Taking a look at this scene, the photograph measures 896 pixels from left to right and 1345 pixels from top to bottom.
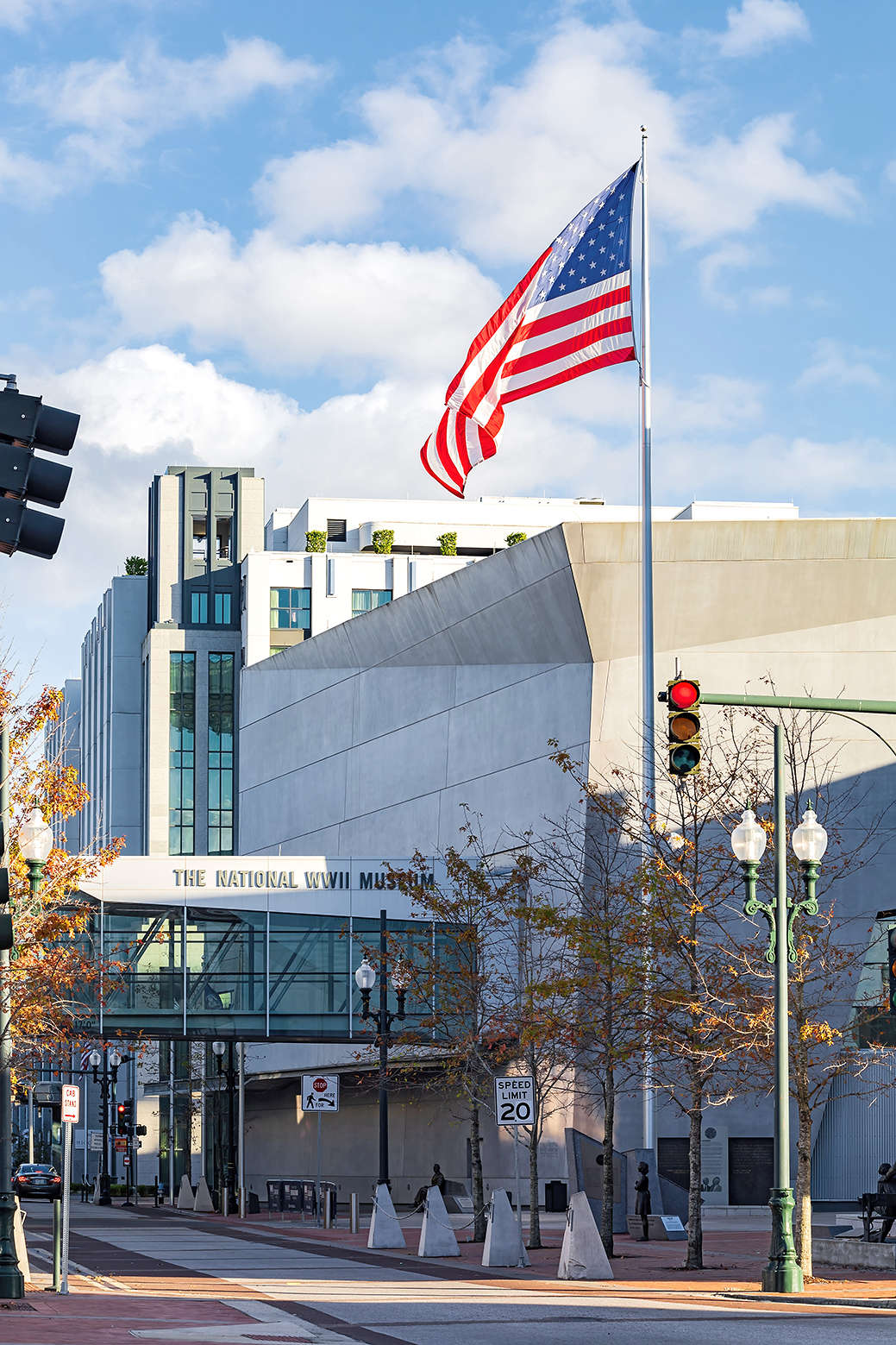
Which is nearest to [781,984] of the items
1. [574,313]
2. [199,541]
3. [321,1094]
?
[321,1094]

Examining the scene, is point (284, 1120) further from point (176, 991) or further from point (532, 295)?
point (532, 295)

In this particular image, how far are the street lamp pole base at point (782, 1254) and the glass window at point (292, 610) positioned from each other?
90.7 metres

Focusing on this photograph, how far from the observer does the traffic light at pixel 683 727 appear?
1652 centimetres

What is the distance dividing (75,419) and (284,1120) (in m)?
63.8

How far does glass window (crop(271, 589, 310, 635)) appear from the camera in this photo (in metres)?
112

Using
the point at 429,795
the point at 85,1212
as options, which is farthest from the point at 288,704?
the point at 85,1212

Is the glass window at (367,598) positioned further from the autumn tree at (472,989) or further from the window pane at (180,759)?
the autumn tree at (472,989)

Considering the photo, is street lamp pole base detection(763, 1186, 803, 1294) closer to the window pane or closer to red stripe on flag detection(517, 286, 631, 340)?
red stripe on flag detection(517, 286, 631, 340)

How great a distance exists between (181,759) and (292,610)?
51.4 ft

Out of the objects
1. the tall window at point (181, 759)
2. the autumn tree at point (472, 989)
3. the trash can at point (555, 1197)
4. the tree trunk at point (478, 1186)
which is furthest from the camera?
the tall window at point (181, 759)

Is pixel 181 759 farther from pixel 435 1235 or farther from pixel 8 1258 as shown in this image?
pixel 8 1258

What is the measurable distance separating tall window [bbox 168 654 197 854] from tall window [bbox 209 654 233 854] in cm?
128

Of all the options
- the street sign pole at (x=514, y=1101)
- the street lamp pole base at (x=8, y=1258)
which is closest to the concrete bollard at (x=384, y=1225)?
the street sign pole at (x=514, y=1101)

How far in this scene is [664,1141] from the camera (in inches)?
1869
